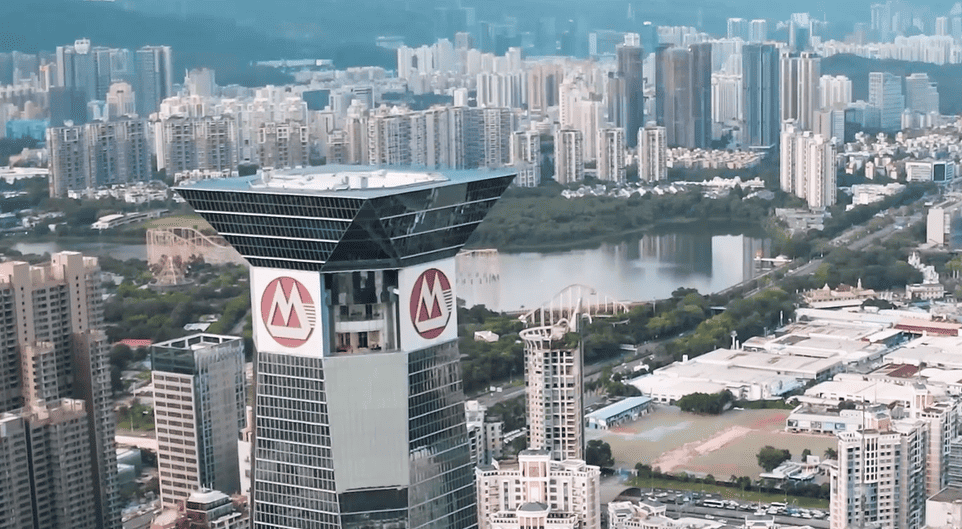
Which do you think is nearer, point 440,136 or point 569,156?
point 440,136

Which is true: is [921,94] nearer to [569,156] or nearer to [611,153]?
[611,153]

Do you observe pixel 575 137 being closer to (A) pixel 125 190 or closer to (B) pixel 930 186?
(B) pixel 930 186

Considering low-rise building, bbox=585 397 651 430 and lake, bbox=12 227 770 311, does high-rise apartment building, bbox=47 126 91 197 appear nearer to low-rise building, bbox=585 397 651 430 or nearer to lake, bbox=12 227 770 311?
lake, bbox=12 227 770 311

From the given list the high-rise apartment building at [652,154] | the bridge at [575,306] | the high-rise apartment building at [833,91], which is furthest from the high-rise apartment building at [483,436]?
the high-rise apartment building at [833,91]

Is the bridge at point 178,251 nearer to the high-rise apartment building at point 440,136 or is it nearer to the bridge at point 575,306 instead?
the bridge at point 575,306

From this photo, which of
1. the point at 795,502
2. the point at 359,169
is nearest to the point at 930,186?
the point at 795,502

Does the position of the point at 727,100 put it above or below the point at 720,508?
above

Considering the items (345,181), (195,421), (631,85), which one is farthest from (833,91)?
(345,181)
